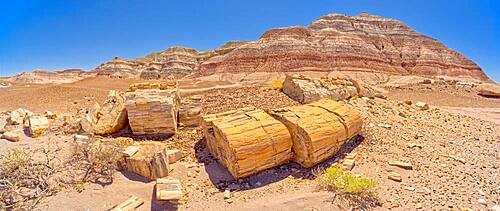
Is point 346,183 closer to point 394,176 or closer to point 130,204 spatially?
point 394,176

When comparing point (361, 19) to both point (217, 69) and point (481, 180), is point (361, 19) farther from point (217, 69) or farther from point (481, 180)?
point (481, 180)

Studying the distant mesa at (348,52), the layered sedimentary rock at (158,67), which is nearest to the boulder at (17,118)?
the distant mesa at (348,52)

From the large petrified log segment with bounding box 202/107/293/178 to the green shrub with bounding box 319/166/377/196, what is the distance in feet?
2.74

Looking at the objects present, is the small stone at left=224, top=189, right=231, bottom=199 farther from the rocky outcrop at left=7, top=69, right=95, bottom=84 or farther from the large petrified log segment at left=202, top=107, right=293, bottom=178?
the rocky outcrop at left=7, top=69, right=95, bottom=84

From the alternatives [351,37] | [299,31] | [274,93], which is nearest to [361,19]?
[351,37]

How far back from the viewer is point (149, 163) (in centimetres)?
441

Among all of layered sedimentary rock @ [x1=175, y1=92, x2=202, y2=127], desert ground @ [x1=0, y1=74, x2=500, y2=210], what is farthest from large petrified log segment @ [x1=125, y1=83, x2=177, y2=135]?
layered sedimentary rock @ [x1=175, y1=92, x2=202, y2=127]

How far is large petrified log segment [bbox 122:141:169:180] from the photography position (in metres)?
4.41

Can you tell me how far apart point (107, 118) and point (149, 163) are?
234 centimetres

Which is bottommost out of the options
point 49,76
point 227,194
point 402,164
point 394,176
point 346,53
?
point 227,194

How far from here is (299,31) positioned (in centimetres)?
4878

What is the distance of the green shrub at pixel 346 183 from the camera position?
4.05m

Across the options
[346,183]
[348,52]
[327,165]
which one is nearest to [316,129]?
[327,165]

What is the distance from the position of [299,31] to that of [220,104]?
44895 millimetres
